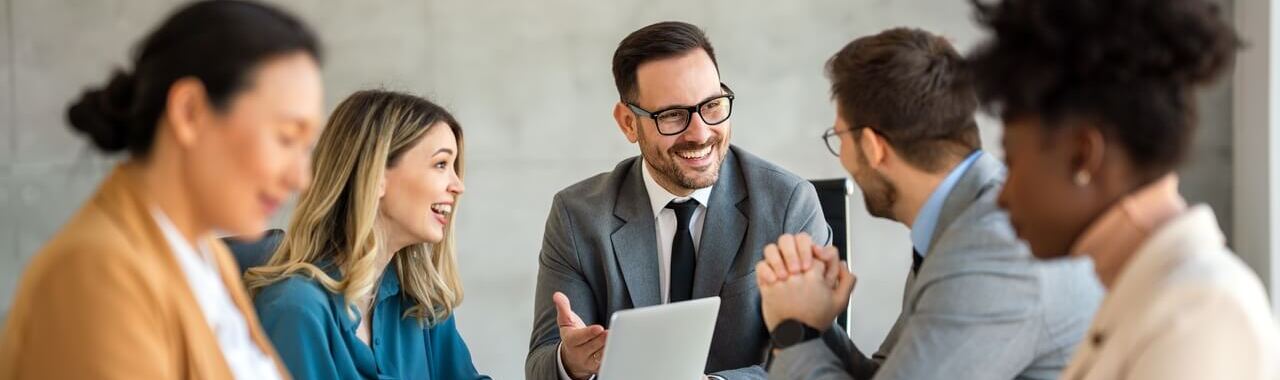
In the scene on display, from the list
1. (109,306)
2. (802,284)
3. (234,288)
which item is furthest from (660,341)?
(109,306)

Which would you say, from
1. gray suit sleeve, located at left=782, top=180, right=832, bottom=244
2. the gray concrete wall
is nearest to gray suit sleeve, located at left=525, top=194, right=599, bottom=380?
gray suit sleeve, located at left=782, top=180, right=832, bottom=244

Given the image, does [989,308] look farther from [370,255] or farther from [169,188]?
[370,255]

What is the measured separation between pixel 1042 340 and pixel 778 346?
1.28 feet

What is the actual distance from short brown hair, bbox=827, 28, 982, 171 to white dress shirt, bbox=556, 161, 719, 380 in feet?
3.52

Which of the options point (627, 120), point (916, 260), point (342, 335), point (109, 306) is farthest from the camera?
point (627, 120)

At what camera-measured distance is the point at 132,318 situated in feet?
4.53

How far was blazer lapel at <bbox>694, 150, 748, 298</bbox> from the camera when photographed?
3.03m

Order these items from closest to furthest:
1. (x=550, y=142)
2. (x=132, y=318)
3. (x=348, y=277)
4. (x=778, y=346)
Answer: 1. (x=132, y=318)
2. (x=778, y=346)
3. (x=348, y=277)
4. (x=550, y=142)

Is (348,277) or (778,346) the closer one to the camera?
(778,346)

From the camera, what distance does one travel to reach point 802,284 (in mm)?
2127

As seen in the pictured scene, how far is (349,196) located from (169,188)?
3.88ft

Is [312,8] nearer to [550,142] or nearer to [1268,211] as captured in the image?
[550,142]

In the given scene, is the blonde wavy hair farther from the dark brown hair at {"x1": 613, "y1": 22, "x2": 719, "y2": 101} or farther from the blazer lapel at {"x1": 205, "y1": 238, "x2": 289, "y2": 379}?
the blazer lapel at {"x1": 205, "y1": 238, "x2": 289, "y2": 379}

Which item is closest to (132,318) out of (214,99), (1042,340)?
(214,99)
